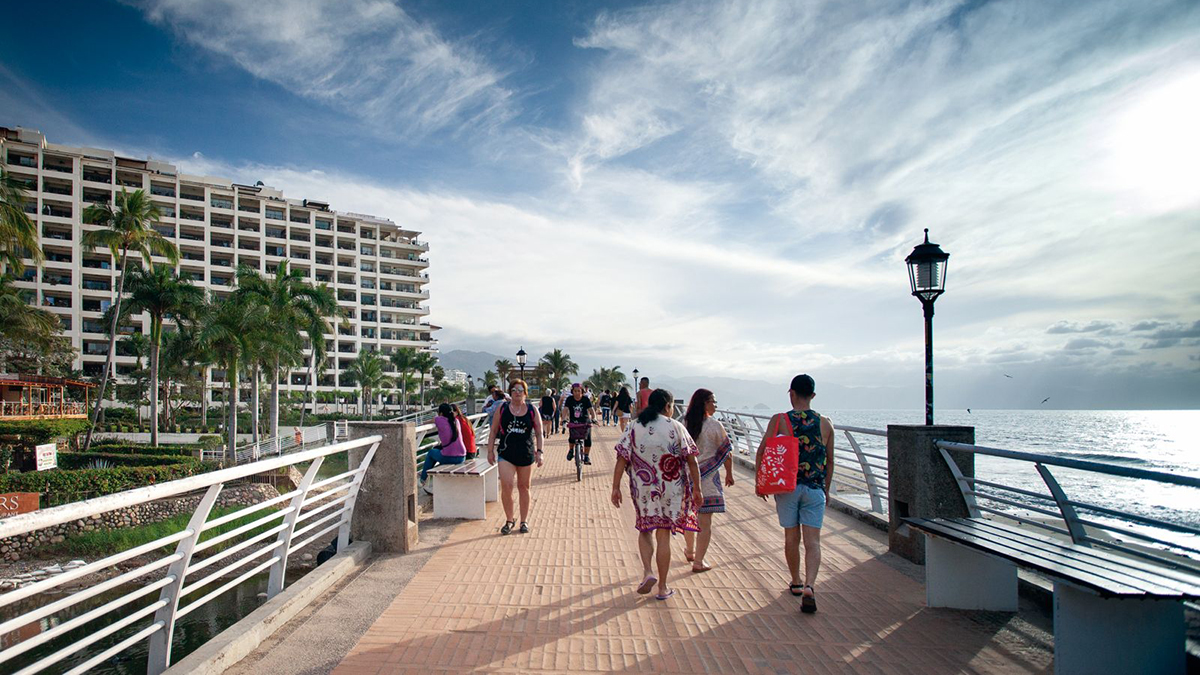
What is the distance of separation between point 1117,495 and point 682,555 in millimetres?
40948

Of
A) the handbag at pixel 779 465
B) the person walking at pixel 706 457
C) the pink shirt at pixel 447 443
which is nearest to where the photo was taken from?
the handbag at pixel 779 465

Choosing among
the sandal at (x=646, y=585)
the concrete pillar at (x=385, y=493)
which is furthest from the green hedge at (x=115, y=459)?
the sandal at (x=646, y=585)

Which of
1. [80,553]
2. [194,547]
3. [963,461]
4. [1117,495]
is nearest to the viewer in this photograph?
[194,547]

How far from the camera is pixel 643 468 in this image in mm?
5117

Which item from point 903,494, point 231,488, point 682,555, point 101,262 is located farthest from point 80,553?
point 101,262

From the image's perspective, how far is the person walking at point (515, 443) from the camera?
7176 millimetres

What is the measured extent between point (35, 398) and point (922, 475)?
61.7 meters

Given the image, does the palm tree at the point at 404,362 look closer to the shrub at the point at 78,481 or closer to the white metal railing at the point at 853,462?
the shrub at the point at 78,481

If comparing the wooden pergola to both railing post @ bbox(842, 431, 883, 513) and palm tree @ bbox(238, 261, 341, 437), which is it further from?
railing post @ bbox(842, 431, 883, 513)

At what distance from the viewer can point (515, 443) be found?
718 cm

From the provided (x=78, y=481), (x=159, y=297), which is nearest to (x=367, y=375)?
(x=159, y=297)

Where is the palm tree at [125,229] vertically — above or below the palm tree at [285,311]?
above

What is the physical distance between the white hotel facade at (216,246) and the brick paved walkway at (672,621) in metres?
60.6

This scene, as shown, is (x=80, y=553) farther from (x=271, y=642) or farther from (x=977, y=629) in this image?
(x=977, y=629)
